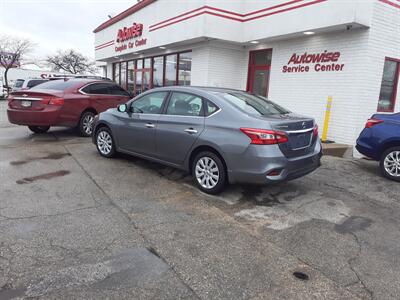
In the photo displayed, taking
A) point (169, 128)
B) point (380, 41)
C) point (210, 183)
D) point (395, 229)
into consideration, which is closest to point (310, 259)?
point (395, 229)

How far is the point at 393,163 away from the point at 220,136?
148 inches

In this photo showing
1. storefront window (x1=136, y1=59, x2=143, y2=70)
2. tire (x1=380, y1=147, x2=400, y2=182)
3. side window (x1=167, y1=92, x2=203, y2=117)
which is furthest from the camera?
storefront window (x1=136, y1=59, x2=143, y2=70)

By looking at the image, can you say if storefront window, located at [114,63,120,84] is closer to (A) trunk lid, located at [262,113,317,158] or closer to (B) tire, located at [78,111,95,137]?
(B) tire, located at [78,111,95,137]

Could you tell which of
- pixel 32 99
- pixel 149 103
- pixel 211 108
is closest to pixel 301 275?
pixel 211 108

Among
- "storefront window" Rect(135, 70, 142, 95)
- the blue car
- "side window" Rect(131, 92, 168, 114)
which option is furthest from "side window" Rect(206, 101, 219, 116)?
"storefront window" Rect(135, 70, 142, 95)

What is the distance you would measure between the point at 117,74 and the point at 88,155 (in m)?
14.7

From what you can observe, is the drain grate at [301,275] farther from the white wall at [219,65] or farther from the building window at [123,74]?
the building window at [123,74]

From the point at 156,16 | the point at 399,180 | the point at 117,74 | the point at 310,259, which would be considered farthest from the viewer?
the point at 117,74

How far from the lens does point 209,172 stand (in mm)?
4965

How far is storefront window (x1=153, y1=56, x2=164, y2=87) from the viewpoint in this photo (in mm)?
15133

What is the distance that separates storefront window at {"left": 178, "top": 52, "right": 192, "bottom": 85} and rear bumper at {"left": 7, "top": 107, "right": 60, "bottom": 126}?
608 cm

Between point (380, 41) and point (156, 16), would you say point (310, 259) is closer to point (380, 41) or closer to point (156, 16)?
point (380, 41)

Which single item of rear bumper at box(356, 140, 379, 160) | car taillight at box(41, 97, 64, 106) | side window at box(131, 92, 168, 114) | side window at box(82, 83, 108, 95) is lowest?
rear bumper at box(356, 140, 379, 160)

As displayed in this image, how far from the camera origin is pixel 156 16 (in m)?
13.8
